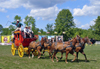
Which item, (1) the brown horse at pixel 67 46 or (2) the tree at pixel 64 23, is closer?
(1) the brown horse at pixel 67 46

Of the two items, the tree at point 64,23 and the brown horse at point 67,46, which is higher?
the tree at point 64,23

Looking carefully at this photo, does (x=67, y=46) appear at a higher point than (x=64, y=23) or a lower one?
lower

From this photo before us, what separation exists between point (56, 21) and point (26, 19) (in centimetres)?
1308

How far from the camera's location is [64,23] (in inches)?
1918

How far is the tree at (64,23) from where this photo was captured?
48.0 m

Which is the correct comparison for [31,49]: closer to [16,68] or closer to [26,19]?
[16,68]

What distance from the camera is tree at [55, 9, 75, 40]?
47963 millimetres

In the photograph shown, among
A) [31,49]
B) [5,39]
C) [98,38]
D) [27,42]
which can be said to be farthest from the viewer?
[98,38]

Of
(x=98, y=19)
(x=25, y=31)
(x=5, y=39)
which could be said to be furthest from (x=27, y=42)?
(x=98, y=19)

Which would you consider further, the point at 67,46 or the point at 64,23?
the point at 64,23

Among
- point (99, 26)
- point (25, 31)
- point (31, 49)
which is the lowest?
point (31, 49)

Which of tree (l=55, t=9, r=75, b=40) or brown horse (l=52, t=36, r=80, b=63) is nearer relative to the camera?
brown horse (l=52, t=36, r=80, b=63)

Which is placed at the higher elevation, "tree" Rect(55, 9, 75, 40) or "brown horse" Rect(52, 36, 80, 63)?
"tree" Rect(55, 9, 75, 40)

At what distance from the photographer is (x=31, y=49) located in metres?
12.1
